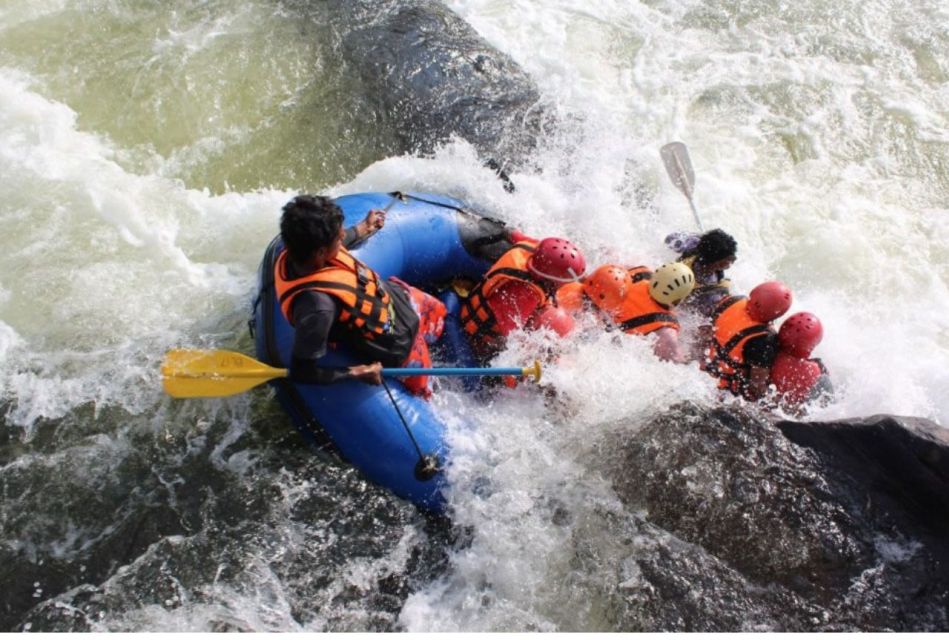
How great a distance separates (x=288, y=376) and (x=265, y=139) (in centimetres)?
335

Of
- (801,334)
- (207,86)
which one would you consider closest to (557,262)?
(801,334)

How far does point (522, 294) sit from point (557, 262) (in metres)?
0.28

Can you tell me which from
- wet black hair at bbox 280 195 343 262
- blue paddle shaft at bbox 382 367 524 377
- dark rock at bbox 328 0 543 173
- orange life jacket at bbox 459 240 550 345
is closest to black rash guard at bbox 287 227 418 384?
wet black hair at bbox 280 195 343 262

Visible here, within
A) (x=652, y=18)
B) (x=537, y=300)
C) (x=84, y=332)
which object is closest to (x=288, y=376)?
(x=537, y=300)

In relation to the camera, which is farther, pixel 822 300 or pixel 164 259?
pixel 822 300

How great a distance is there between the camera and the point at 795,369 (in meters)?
4.20

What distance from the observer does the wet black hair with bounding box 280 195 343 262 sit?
→ 9.95ft

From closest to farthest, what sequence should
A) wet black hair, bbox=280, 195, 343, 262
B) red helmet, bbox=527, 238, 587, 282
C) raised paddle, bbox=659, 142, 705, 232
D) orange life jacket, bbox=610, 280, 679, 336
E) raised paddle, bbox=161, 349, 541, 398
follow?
wet black hair, bbox=280, 195, 343, 262 < raised paddle, bbox=161, 349, 541, 398 < red helmet, bbox=527, 238, 587, 282 < orange life jacket, bbox=610, 280, 679, 336 < raised paddle, bbox=659, 142, 705, 232

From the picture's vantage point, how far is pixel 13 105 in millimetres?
6215

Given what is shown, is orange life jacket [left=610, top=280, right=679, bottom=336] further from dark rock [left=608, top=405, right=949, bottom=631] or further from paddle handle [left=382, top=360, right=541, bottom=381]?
paddle handle [left=382, top=360, right=541, bottom=381]

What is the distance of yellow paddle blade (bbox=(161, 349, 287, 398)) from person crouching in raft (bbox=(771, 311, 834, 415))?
9.02 ft

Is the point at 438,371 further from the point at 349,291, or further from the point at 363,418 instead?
the point at 349,291

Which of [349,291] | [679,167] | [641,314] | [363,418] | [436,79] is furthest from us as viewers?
[436,79]

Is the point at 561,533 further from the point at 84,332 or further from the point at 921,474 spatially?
the point at 84,332
